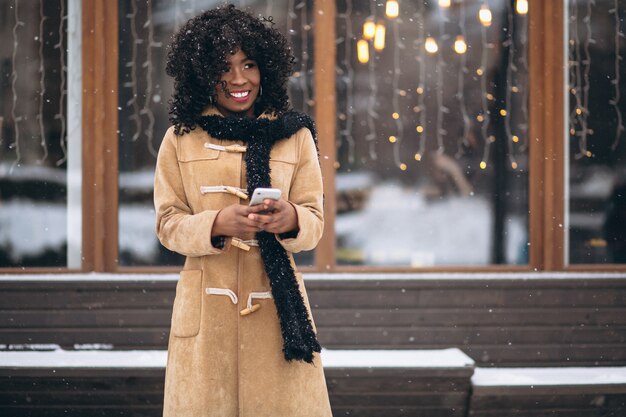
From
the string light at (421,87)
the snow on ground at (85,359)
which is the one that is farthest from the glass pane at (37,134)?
the string light at (421,87)

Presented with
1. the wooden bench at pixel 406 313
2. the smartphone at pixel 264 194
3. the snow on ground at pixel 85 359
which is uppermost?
the smartphone at pixel 264 194

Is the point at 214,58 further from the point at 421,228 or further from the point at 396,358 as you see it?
the point at 421,228

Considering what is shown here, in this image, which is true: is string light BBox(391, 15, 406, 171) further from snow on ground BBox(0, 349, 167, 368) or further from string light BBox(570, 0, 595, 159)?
snow on ground BBox(0, 349, 167, 368)

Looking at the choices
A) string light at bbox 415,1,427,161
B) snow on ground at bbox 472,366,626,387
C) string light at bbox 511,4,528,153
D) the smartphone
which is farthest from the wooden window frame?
the smartphone

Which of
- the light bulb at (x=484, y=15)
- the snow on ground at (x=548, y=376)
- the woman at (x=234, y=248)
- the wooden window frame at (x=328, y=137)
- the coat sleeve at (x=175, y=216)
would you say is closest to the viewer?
the coat sleeve at (x=175, y=216)

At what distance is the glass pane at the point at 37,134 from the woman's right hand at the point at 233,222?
10.8 feet

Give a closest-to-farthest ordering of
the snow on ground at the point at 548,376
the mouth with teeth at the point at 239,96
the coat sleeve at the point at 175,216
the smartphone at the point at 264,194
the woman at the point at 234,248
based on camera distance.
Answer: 1. the smartphone at the point at 264,194
2. the coat sleeve at the point at 175,216
3. the woman at the point at 234,248
4. the mouth with teeth at the point at 239,96
5. the snow on ground at the point at 548,376

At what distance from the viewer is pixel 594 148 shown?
224 inches

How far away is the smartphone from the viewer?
242cm

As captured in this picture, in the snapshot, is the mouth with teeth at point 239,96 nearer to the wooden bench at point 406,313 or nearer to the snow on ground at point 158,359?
the snow on ground at point 158,359

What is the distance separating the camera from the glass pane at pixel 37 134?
557 centimetres

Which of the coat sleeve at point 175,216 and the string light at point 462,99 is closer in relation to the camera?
the coat sleeve at point 175,216

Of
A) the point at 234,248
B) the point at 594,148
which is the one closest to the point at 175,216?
the point at 234,248

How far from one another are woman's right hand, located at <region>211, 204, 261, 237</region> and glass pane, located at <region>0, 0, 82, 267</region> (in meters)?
3.29
